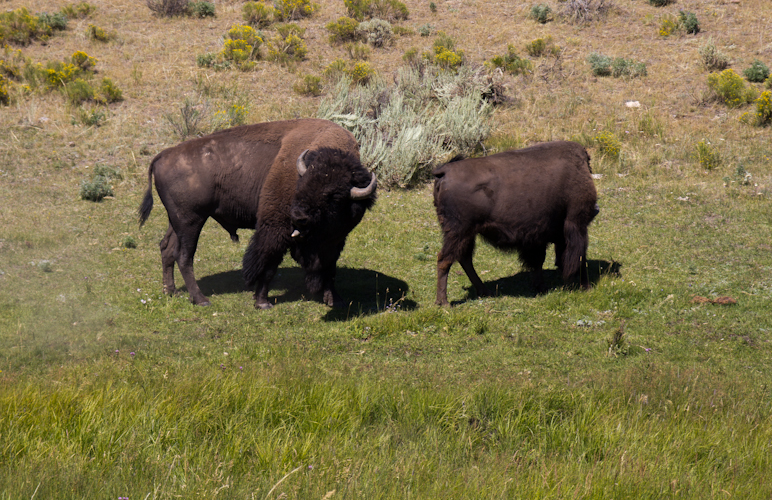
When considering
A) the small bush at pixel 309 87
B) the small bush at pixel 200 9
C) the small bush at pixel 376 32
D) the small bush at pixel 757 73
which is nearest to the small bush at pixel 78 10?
the small bush at pixel 200 9

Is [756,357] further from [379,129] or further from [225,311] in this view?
[379,129]

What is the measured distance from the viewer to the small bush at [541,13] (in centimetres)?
2442

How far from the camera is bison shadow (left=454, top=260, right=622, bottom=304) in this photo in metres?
8.87

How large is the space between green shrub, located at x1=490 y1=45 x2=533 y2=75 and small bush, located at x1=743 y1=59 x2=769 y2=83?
6.26 meters

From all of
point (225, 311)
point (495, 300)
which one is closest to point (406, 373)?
point (495, 300)

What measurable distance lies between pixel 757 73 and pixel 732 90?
1.95 metres

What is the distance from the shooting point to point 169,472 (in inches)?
144

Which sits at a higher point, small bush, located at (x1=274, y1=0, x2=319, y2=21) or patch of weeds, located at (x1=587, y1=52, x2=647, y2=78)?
small bush, located at (x1=274, y1=0, x2=319, y2=21)

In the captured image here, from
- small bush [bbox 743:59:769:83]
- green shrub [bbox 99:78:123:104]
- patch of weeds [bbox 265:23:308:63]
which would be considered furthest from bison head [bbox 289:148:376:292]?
small bush [bbox 743:59:769:83]

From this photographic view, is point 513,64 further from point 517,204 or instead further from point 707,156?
point 517,204

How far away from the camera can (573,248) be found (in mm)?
8523

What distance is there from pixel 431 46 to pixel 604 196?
12.1 meters

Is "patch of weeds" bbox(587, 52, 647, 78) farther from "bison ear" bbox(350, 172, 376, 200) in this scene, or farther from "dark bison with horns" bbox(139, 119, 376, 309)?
"bison ear" bbox(350, 172, 376, 200)

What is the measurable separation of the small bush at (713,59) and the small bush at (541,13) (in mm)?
6604
